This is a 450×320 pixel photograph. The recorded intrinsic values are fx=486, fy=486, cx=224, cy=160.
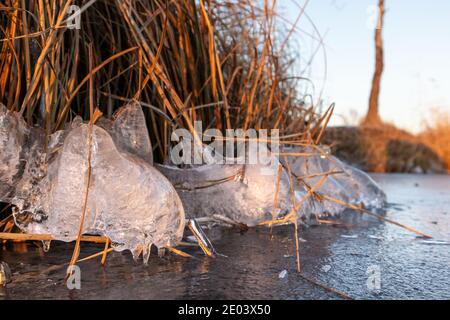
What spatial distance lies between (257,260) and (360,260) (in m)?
0.19

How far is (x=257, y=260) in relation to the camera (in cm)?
84

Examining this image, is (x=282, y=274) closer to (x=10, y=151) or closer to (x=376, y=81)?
(x=10, y=151)

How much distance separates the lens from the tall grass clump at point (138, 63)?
3.10ft

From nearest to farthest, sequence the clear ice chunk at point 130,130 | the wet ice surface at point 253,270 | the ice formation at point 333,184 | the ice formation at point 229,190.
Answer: the wet ice surface at point 253,270 → the clear ice chunk at point 130,130 → the ice formation at point 229,190 → the ice formation at point 333,184

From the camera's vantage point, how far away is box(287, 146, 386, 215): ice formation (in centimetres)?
140

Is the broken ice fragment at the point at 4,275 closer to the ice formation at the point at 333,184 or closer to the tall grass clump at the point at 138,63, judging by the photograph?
the tall grass clump at the point at 138,63

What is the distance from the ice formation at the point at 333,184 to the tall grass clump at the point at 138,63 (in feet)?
0.47

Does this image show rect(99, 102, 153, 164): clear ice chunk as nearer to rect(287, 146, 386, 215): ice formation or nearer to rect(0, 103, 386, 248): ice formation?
rect(0, 103, 386, 248): ice formation

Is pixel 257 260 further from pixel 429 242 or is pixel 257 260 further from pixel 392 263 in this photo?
pixel 429 242

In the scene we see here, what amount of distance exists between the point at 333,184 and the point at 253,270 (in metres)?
0.84

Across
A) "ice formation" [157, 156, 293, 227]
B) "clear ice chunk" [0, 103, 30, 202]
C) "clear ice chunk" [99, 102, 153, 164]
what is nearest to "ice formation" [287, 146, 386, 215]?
"ice formation" [157, 156, 293, 227]

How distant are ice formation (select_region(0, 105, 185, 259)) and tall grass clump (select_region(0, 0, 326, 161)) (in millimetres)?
125

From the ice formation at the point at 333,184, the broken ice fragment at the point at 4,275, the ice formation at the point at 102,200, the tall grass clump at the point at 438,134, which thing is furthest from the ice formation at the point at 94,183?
the tall grass clump at the point at 438,134
